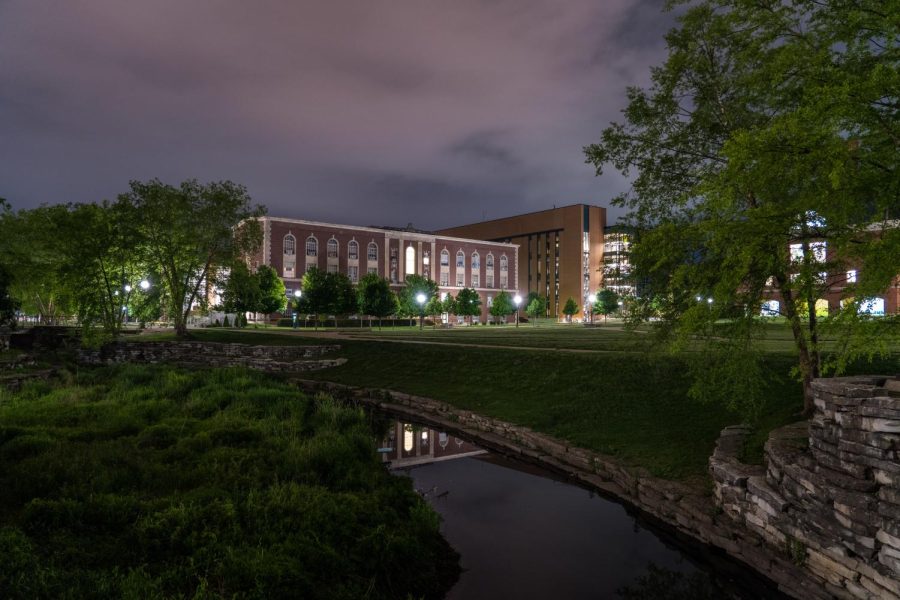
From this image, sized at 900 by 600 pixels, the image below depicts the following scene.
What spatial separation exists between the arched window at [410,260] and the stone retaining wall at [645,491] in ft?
223

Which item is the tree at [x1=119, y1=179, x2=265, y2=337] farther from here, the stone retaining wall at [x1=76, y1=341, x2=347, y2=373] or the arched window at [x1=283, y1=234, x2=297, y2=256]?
the arched window at [x1=283, y1=234, x2=297, y2=256]

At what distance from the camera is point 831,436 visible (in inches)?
283

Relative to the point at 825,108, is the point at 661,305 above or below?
below

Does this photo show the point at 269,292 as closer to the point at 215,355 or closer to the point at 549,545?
the point at 215,355

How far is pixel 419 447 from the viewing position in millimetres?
16484

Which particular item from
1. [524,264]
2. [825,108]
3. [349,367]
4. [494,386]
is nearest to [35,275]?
[349,367]

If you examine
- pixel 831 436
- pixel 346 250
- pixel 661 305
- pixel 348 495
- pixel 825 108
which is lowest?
pixel 348 495

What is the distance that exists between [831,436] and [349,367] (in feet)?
83.5

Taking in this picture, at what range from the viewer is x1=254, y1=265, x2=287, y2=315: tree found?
57.8 meters

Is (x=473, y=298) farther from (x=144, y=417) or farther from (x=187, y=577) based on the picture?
(x=187, y=577)

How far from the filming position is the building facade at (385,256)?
2933 inches

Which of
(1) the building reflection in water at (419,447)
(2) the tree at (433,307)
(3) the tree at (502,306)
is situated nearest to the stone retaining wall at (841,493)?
(1) the building reflection in water at (419,447)

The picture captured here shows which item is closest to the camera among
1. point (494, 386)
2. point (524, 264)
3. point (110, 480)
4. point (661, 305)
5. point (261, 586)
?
point (261, 586)

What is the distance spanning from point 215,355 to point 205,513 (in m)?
28.6
